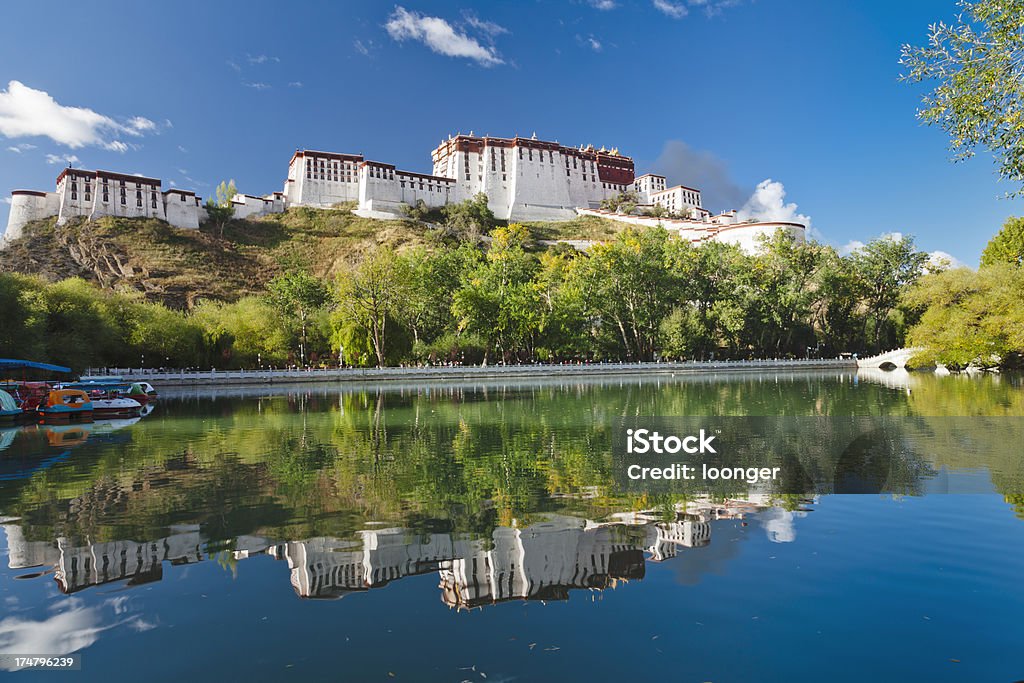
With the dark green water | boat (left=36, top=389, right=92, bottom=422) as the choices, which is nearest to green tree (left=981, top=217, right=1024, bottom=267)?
the dark green water

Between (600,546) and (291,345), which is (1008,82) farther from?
(291,345)

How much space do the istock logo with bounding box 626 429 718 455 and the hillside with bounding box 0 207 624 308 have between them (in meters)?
60.4

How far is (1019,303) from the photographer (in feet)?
111

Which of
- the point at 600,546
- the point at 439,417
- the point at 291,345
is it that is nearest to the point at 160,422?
the point at 439,417

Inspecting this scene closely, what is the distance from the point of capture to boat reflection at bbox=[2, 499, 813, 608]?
543 cm

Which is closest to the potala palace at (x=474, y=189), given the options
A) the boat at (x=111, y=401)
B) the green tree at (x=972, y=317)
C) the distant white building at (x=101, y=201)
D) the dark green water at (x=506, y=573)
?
the distant white building at (x=101, y=201)

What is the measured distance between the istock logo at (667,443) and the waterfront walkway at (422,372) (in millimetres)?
32148

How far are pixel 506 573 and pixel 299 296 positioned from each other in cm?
6142

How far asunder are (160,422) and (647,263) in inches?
1635

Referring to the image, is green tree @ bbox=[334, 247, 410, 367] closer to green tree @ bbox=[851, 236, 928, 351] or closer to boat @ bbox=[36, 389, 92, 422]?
boat @ bbox=[36, 389, 92, 422]

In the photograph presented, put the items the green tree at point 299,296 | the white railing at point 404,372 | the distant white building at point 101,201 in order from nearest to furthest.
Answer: the white railing at point 404,372 → the green tree at point 299,296 → the distant white building at point 101,201

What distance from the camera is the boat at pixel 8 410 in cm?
2200

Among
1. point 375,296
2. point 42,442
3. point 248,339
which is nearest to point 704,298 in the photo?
point 375,296

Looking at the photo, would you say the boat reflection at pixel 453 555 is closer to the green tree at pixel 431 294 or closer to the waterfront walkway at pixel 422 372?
the waterfront walkway at pixel 422 372
